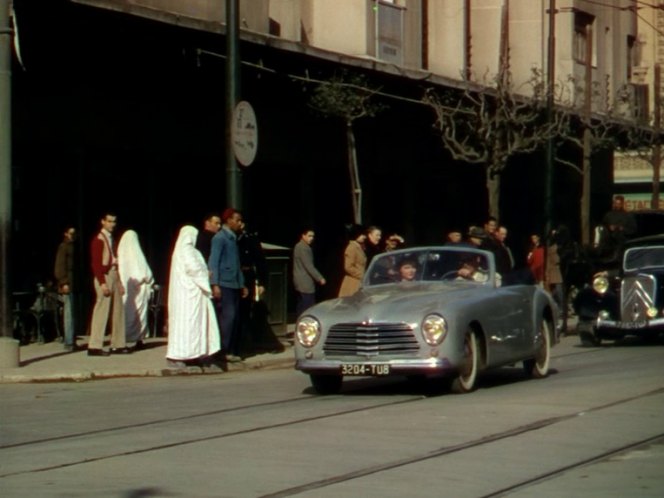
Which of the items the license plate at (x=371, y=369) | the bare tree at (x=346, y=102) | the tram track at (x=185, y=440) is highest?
the bare tree at (x=346, y=102)

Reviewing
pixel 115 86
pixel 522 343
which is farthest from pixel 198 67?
pixel 522 343

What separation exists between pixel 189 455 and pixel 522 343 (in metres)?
7.07

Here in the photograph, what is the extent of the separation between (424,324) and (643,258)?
36.5 ft

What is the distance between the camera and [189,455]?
40.2 feet

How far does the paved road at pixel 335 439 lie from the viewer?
1080 cm

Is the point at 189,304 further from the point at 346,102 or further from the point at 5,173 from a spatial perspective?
the point at 346,102

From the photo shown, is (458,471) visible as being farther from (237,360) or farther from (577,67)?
(577,67)

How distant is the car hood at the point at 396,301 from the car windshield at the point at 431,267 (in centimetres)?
20

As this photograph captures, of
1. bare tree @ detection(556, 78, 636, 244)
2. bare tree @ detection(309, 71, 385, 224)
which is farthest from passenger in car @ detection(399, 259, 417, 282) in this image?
bare tree @ detection(556, 78, 636, 244)

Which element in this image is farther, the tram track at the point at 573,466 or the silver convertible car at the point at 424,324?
the silver convertible car at the point at 424,324

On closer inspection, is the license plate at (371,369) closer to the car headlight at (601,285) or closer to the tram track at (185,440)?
the tram track at (185,440)

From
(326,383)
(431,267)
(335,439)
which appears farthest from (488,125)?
(335,439)

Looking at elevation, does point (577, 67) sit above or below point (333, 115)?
above

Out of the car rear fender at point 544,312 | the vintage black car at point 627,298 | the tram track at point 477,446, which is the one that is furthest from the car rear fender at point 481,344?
the vintage black car at point 627,298
